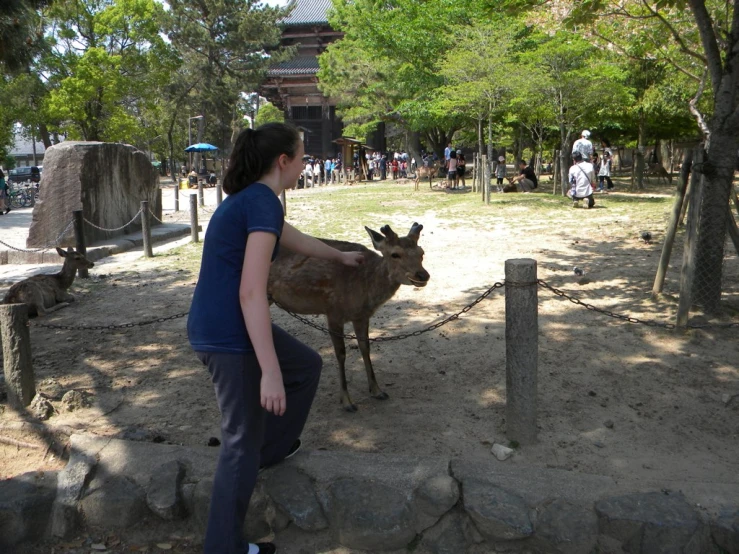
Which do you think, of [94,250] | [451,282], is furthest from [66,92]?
[451,282]

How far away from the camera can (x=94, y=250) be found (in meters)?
11.0

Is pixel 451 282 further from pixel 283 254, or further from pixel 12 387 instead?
pixel 12 387

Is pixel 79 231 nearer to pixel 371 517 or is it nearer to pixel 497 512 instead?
pixel 371 517

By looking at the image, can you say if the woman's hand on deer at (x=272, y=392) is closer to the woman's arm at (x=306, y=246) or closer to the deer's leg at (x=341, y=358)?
the woman's arm at (x=306, y=246)

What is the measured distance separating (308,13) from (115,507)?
48.0 meters

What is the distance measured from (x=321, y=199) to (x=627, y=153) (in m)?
28.1

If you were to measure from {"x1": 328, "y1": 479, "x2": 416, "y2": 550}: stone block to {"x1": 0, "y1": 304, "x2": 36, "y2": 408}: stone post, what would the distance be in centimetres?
235

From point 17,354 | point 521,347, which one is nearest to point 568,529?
point 521,347

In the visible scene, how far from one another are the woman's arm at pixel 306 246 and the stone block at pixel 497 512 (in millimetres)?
1399

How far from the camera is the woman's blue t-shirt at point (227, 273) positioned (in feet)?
8.50

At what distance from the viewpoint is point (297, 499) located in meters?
3.26

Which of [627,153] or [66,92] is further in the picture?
[627,153]

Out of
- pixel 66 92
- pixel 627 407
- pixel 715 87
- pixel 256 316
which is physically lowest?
pixel 627 407

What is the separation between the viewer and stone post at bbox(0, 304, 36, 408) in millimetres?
4176
